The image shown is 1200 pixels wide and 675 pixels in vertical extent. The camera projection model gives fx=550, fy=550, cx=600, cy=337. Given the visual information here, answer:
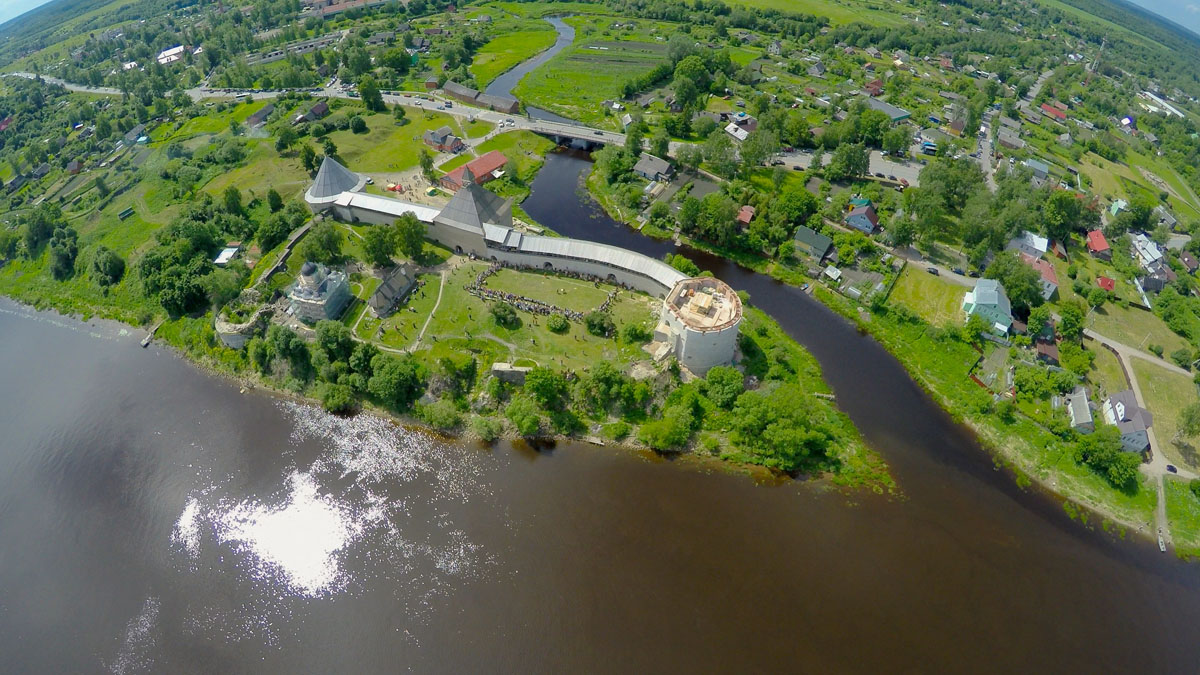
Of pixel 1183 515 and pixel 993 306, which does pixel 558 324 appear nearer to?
pixel 993 306

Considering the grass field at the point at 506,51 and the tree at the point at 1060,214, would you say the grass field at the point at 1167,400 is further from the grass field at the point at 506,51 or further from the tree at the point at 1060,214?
the grass field at the point at 506,51

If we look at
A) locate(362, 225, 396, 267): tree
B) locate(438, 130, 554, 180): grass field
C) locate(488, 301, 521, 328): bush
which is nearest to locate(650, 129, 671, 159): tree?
locate(438, 130, 554, 180): grass field

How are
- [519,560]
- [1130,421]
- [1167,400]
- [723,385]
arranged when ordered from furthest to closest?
[1167,400]
[723,385]
[1130,421]
[519,560]

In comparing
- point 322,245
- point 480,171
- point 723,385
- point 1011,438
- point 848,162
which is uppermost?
point 848,162

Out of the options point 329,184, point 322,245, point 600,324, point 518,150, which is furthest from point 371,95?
point 600,324

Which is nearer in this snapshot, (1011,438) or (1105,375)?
(1011,438)

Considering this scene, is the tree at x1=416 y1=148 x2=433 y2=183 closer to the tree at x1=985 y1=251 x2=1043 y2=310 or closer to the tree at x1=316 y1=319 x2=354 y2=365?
the tree at x1=316 y1=319 x2=354 y2=365

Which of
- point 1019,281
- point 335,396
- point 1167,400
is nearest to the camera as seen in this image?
point 335,396

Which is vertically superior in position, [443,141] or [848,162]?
[848,162]
